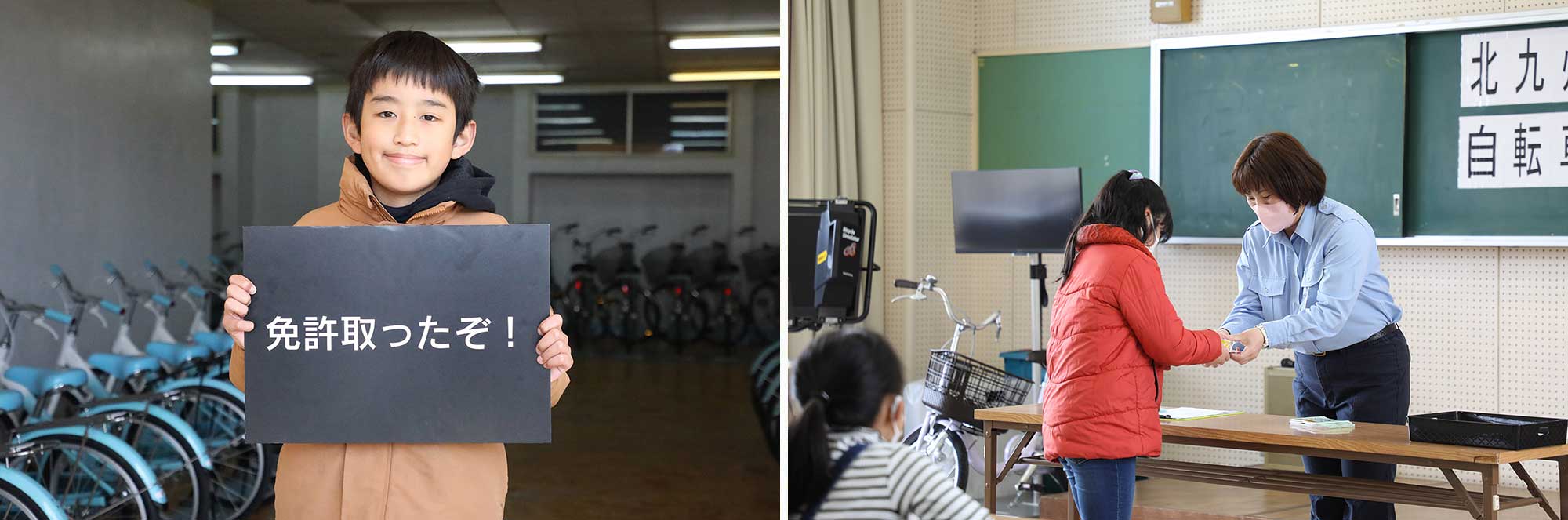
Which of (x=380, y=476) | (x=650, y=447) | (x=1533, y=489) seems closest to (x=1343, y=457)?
(x=1533, y=489)

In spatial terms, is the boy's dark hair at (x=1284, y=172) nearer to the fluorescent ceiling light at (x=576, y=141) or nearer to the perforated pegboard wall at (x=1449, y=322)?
the perforated pegboard wall at (x=1449, y=322)

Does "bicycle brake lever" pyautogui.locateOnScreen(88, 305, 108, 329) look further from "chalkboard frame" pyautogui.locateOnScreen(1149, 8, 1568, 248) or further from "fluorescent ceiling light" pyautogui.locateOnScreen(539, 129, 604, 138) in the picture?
"fluorescent ceiling light" pyautogui.locateOnScreen(539, 129, 604, 138)

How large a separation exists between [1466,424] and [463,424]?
7.99ft

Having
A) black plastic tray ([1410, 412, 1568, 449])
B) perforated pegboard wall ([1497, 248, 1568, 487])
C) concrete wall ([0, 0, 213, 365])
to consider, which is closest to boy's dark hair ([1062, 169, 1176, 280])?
black plastic tray ([1410, 412, 1568, 449])

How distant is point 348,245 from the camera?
158cm

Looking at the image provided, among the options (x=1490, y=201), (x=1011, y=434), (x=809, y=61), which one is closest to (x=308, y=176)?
(x=809, y=61)

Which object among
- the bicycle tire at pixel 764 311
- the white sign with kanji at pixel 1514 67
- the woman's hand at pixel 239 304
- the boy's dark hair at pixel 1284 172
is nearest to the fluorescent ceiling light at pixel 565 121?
the bicycle tire at pixel 764 311

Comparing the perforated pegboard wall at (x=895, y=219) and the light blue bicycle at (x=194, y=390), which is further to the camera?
the perforated pegboard wall at (x=895, y=219)

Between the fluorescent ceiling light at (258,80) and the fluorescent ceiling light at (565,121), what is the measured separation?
200 cm

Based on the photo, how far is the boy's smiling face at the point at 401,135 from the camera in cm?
163

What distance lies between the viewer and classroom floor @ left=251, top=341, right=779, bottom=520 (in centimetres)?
659

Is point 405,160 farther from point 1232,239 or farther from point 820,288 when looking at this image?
point 1232,239

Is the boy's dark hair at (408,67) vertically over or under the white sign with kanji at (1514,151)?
under

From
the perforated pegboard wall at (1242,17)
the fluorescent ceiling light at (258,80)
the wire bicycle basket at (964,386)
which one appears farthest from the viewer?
the fluorescent ceiling light at (258,80)
